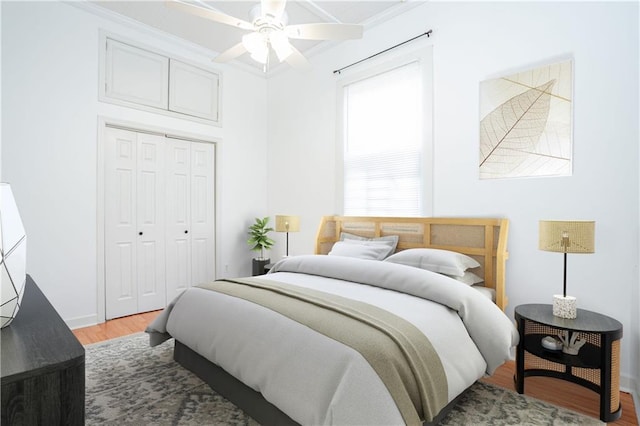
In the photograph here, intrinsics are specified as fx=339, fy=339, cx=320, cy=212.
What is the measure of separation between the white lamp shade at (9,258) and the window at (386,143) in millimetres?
2921

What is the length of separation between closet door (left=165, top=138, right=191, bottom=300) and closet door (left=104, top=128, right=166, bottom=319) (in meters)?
0.09

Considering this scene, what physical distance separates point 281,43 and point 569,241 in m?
2.29

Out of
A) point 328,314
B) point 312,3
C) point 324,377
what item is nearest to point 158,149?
point 312,3

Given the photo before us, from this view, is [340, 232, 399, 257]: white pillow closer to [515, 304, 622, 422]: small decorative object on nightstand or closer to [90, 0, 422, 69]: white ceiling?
[515, 304, 622, 422]: small decorative object on nightstand

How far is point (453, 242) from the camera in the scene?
2.97 m

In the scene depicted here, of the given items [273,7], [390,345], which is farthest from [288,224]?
[390,345]

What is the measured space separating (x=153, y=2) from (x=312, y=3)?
1.57 metres

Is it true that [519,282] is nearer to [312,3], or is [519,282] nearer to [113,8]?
[312,3]

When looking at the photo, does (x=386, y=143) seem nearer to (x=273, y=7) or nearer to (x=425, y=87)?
(x=425, y=87)

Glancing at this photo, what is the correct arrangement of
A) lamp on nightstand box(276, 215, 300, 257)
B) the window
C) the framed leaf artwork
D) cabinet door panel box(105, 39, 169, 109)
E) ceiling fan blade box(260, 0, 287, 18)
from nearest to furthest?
ceiling fan blade box(260, 0, 287, 18) → the framed leaf artwork → the window → cabinet door panel box(105, 39, 169, 109) → lamp on nightstand box(276, 215, 300, 257)

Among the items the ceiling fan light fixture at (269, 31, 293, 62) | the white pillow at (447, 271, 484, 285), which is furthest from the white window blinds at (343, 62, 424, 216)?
the ceiling fan light fixture at (269, 31, 293, 62)

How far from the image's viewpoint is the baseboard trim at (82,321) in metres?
3.35

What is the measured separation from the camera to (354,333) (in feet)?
5.01

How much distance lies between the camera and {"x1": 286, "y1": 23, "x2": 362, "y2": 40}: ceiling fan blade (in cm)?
226
